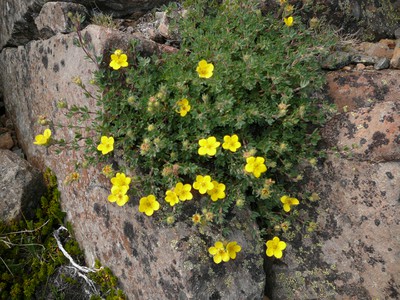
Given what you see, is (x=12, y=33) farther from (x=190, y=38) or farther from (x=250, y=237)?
(x=250, y=237)

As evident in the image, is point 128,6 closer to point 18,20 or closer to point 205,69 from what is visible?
point 18,20

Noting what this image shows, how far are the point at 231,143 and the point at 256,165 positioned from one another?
0.99ft

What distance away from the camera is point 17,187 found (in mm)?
4273

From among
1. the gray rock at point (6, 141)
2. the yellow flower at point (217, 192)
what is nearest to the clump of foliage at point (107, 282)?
the yellow flower at point (217, 192)

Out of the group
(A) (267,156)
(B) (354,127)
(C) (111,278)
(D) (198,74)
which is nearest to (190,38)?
(D) (198,74)

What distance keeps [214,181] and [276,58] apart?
1317 millimetres

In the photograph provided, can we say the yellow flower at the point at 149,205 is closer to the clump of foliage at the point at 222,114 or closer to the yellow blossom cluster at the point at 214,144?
the clump of foliage at the point at 222,114

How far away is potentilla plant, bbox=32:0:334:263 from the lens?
3340 millimetres

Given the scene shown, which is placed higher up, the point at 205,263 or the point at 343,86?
the point at 343,86

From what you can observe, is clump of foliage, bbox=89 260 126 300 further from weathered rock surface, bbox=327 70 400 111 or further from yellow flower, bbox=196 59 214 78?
weathered rock surface, bbox=327 70 400 111

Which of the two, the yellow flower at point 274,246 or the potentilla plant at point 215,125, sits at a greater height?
the potentilla plant at point 215,125

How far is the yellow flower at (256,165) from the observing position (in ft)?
10.3

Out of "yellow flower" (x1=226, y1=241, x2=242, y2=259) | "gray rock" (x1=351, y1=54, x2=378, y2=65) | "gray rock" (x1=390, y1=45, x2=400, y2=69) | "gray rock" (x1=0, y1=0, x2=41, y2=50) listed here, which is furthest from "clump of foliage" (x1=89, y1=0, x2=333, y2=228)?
"gray rock" (x1=0, y1=0, x2=41, y2=50)

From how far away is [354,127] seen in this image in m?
3.68
